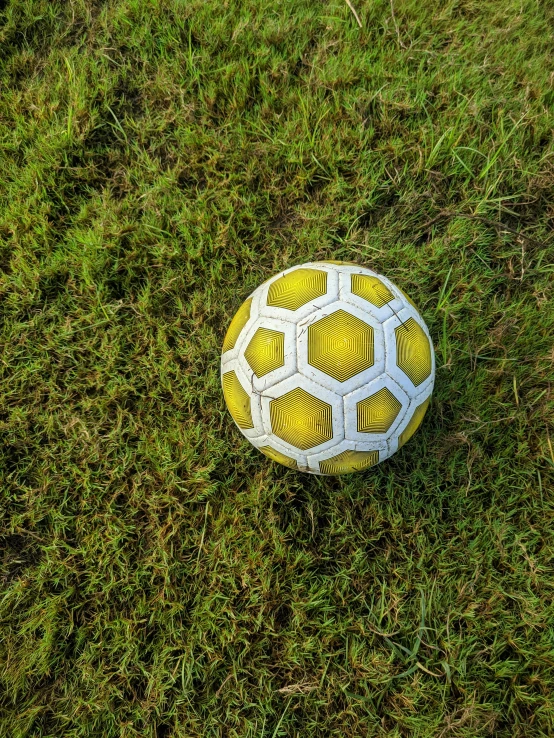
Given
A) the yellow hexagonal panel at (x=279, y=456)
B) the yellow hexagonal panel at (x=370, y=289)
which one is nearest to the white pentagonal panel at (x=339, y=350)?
the yellow hexagonal panel at (x=370, y=289)

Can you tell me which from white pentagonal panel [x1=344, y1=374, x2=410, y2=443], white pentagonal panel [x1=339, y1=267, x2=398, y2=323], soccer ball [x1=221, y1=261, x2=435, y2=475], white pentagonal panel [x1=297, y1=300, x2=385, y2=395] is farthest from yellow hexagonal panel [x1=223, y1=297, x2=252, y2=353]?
white pentagonal panel [x1=344, y1=374, x2=410, y2=443]

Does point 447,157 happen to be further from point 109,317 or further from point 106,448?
point 106,448

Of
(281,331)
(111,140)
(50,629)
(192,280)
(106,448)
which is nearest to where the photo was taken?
(281,331)

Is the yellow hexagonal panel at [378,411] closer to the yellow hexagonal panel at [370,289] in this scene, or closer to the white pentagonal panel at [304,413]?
the white pentagonal panel at [304,413]

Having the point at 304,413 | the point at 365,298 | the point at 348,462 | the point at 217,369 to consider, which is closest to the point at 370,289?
the point at 365,298

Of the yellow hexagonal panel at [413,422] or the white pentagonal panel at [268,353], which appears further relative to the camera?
the yellow hexagonal panel at [413,422]

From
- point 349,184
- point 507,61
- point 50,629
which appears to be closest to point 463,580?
point 50,629

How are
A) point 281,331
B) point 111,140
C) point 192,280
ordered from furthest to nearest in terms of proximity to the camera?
point 111,140 < point 192,280 < point 281,331
